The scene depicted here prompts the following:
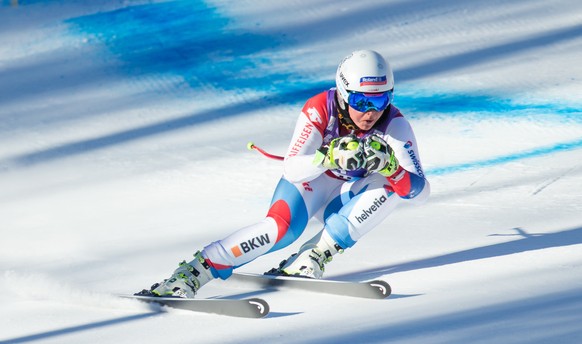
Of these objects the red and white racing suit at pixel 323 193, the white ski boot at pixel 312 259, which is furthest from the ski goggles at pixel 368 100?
the white ski boot at pixel 312 259

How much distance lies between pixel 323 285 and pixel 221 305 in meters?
0.45

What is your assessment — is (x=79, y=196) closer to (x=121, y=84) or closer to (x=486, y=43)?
(x=121, y=84)

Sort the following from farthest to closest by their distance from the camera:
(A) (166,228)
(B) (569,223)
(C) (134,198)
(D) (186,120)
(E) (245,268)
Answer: (D) (186,120) → (C) (134,198) → (A) (166,228) → (B) (569,223) → (E) (245,268)

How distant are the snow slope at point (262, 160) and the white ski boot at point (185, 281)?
0.10 m

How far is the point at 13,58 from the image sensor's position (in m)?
10.4

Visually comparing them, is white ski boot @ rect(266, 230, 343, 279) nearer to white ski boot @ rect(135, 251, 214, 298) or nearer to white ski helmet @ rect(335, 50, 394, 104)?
white ski boot @ rect(135, 251, 214, 298)

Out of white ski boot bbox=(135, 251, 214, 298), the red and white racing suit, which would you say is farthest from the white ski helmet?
white ski boot bbox=(135, 251, 214, 298)

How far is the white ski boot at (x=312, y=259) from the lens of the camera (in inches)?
193

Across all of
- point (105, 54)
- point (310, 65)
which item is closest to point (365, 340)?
point (310, 65)

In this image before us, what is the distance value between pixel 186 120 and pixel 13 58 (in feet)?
8.28

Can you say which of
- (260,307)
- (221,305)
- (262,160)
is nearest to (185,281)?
(221,305)

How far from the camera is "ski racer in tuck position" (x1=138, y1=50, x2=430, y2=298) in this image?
482cm

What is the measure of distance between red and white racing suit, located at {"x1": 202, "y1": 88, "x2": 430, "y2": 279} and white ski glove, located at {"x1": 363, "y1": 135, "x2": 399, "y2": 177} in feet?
0.35

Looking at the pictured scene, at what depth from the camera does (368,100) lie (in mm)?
4914
